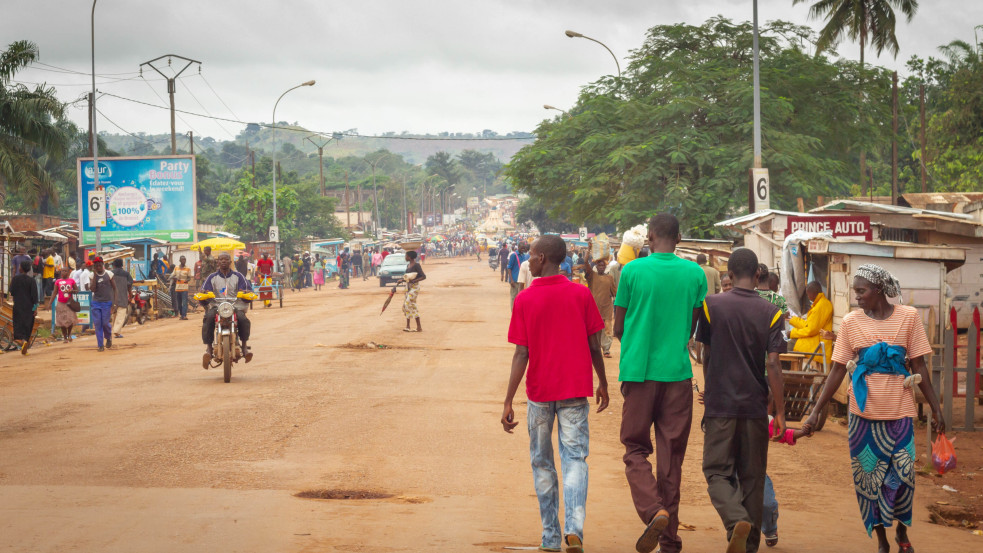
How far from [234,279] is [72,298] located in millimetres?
9202

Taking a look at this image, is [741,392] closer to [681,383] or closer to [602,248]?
[681,383]

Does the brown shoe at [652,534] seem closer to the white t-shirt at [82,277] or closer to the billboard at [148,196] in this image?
the white t-shirt at [82,277]

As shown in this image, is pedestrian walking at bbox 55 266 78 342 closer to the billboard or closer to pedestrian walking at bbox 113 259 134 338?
pedestrian walking at bbox 113 259 134 338

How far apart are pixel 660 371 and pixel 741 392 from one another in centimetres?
49

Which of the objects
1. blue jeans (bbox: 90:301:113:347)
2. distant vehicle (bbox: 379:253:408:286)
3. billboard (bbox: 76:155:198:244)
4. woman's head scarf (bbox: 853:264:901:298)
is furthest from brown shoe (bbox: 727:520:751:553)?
distant vehicle (bbox: 379:253:408:286)

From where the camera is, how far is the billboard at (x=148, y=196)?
38.4 meters

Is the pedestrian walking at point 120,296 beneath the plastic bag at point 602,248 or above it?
beneath

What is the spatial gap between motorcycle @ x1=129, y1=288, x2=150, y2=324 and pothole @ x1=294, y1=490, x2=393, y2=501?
21085 millimetres

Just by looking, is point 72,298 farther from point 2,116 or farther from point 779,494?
point 779,494

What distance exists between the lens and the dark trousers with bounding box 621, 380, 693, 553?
18.5 ft

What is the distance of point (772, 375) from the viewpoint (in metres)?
5.78

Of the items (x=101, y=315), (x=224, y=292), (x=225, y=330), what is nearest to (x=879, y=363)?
(x=225, y=330)

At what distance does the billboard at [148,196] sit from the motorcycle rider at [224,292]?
2591cm

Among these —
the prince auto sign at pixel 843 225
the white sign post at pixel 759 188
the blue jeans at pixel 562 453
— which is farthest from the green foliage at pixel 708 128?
the blue jeans at pixel 562 453
